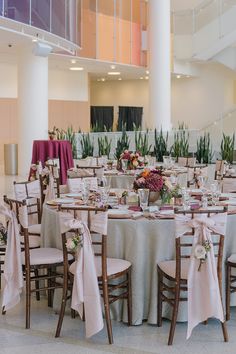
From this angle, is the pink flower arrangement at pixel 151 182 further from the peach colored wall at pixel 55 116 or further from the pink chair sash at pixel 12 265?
the peach colored wall at pixel 55 116

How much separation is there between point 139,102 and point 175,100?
1401mm

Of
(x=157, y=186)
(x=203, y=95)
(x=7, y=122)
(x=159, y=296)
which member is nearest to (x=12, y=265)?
(x=159, y=296)

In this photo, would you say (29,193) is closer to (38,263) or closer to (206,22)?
(38,263)

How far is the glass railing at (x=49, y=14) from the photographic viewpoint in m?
10.9

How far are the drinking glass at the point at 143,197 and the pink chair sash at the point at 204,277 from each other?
85cm

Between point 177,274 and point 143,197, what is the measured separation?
0.99m

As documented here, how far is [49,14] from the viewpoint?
482 inches

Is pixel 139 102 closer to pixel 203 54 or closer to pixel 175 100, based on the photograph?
pixel 175 100

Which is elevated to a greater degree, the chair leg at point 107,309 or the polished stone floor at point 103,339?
the chair leg at point 107,309

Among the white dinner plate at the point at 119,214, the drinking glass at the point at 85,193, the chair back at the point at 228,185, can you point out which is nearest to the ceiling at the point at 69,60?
the chair back at the point at 228,185

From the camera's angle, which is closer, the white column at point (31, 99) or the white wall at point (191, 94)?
the white column at point (31, 99)

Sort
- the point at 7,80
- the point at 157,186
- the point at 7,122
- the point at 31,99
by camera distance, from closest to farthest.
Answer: the point at 157,186, the point at 31,99, the point at 7,80, the point at 7,122

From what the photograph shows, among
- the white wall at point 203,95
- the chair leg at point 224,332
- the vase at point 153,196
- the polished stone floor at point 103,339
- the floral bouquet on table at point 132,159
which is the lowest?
the polished stone floor at point 103,339

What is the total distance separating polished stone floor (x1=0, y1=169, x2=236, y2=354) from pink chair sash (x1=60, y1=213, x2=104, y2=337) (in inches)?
5.9
